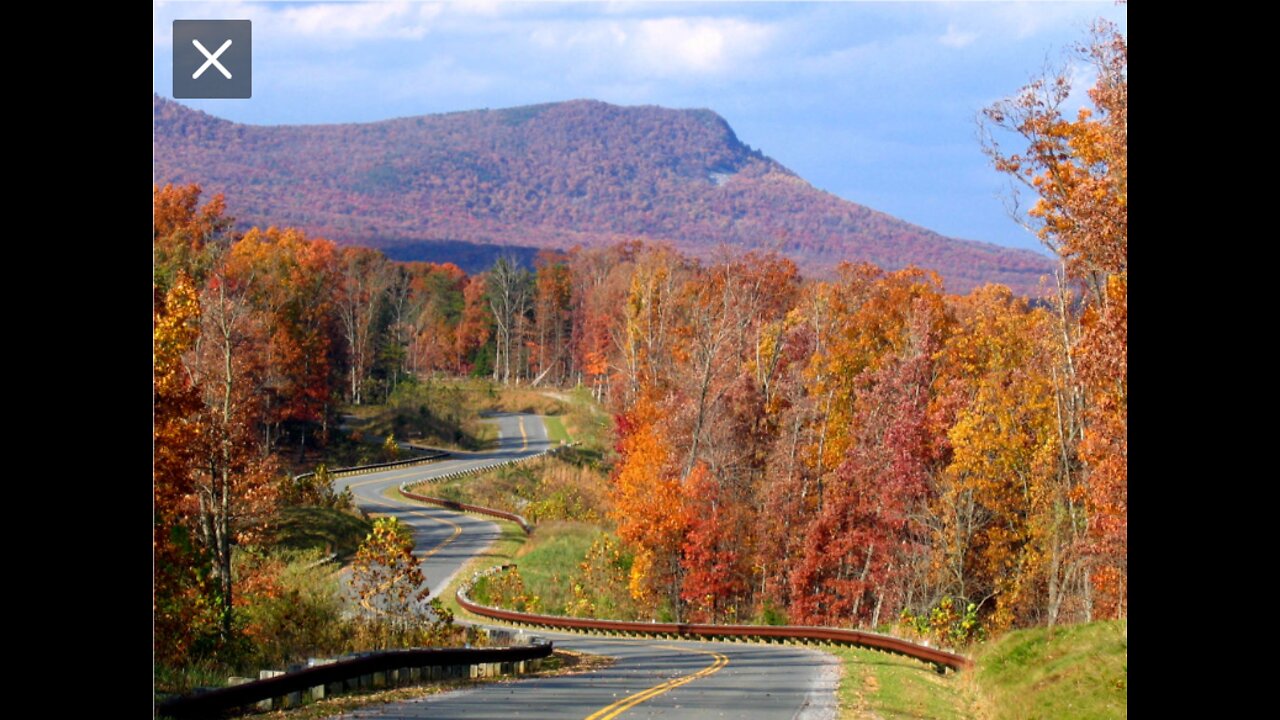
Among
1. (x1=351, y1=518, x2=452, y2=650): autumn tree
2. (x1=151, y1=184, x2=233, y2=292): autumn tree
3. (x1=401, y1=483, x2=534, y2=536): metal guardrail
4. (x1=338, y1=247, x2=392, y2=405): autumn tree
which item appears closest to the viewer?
(x1=351, y1=518, x2=452, y2=650): autumn tree

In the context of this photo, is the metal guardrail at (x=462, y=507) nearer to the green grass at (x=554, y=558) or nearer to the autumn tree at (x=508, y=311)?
the green grass at (x=554, y=558)

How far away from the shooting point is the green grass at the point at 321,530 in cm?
4372

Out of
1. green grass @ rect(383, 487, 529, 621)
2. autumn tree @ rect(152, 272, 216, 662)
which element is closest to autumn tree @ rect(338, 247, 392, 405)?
green grass @ rect(383, 487, 529, 621)

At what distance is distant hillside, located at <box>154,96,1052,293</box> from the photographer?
73.8 metres

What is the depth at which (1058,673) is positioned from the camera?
16797mm

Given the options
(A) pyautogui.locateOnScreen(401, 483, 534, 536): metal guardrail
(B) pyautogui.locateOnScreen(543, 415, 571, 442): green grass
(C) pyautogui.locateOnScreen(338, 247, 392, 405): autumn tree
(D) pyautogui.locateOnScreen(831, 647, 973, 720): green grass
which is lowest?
(A) pyautogui.locateOnScreen(401, 483, 534, 536): metal guardrail

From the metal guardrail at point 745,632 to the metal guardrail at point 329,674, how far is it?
26.9 feet

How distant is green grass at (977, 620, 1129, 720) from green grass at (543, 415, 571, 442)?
61.1 meters

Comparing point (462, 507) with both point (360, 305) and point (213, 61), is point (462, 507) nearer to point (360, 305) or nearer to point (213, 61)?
point (360, 305)

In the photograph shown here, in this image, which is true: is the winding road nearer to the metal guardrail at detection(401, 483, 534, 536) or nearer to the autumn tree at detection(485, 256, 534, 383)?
the metal guardrail at detection(401, 483, 534, 536)

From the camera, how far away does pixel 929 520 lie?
4272cm
